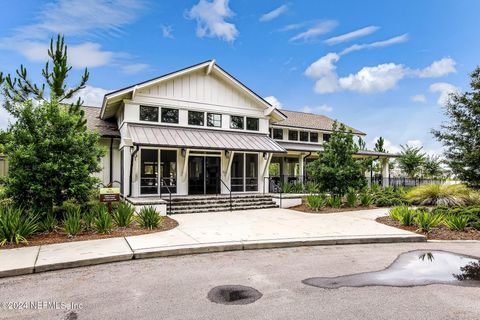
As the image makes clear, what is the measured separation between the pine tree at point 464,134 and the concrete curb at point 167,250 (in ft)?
15.1

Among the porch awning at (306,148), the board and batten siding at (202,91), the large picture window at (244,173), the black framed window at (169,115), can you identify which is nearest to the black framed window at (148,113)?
the black framed window at (169,115)

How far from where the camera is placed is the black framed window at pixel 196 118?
17.0 m

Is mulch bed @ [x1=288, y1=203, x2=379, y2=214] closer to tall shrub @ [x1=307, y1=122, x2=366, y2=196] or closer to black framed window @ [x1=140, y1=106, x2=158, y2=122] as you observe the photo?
tall shrub @ [x1=307, y1=122, x2=366, y2=196]

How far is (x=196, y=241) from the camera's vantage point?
25.3 ft

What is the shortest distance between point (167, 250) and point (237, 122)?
40.8 ft

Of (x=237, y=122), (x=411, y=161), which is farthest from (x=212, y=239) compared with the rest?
(x=411, y=161)

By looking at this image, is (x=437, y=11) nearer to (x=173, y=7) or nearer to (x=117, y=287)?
(x=173, y=7)

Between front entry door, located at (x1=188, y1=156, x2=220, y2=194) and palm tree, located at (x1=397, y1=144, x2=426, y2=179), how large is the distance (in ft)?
84.6

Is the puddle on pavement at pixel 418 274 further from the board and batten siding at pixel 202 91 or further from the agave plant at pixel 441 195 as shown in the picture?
the board and batten siding at pixel 202 91

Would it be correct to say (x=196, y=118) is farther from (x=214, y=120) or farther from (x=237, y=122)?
(x=237, y=122)

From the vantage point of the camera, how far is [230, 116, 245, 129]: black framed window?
18.2 metres

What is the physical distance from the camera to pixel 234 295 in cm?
450

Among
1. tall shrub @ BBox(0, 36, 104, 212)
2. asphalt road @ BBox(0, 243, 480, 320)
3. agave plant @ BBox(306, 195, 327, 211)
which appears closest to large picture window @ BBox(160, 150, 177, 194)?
tall shrub @ BBox(0, 36, 104, 212)

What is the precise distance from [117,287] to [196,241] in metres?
2.99
